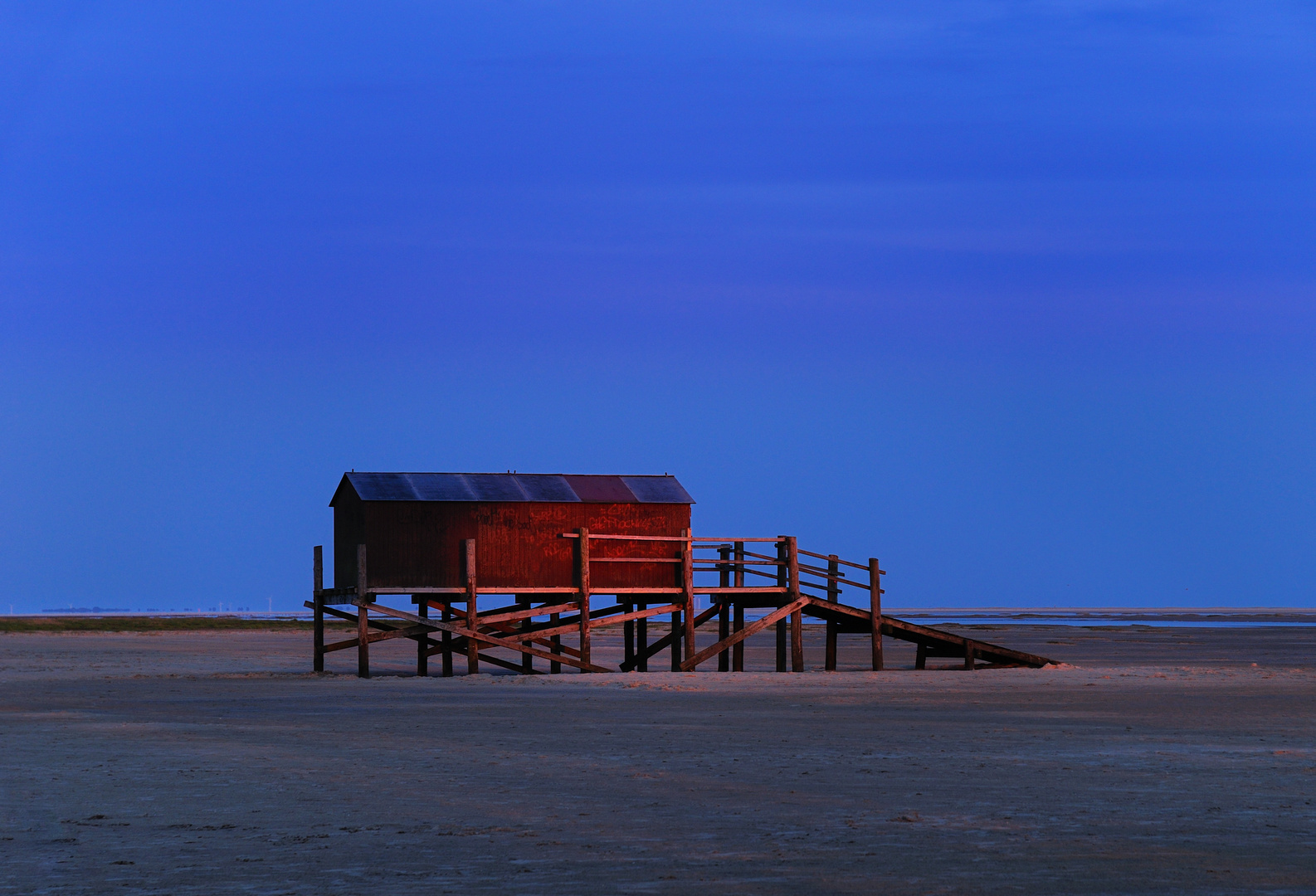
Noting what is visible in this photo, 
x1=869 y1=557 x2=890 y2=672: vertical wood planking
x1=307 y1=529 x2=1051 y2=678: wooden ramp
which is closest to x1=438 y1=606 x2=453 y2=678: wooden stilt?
x1=307 y1=529 x2=1051 y2=678: wooden ramp

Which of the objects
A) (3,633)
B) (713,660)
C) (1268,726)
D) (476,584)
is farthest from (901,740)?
(3,633)

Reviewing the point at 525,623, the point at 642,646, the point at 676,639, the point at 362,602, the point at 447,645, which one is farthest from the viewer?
the point at 642,646

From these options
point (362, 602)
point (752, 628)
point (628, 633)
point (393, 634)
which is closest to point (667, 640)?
point (628, 633)

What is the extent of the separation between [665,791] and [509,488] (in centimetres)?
2173

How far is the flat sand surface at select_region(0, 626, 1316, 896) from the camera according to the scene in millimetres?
10000

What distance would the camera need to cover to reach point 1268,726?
809 inches

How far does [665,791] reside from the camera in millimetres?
14047

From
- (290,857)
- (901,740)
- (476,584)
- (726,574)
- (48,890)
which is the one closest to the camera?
(48,890)

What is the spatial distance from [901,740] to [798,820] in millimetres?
6813

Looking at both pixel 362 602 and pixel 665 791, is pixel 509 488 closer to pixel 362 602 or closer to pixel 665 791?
pixel 362 602

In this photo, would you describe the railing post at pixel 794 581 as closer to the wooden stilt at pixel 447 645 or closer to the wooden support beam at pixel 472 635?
the wooden support beam at pixel 472 635

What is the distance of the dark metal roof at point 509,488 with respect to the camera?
3466cm

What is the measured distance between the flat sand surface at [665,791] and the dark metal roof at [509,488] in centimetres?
673

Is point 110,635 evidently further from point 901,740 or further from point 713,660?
point 901,740
